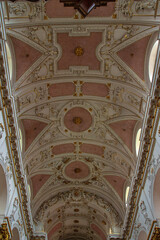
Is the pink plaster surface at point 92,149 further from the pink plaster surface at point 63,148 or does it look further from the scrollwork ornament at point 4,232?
the scrollwork ornament at point 4,232

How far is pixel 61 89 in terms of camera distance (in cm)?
1584

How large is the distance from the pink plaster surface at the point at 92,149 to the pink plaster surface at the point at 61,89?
16.5 feet

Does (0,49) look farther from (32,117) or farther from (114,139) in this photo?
(114,139)

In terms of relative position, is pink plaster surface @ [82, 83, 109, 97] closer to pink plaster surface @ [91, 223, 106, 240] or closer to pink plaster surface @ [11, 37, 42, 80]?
pink plaster surface @ [11, 37, 42, 80]

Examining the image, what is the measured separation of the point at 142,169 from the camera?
46.4ft

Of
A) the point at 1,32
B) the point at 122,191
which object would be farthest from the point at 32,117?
the point at 122,191

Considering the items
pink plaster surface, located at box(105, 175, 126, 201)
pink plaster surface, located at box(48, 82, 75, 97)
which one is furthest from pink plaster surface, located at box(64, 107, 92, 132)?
pink plaster surface, located at box(105, 175, 126, 201)

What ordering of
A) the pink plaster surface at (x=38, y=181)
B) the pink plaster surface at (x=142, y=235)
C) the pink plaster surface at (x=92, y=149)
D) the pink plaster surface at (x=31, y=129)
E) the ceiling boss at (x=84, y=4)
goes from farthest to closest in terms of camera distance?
the pink plaster surface at (x=38, y=181) → the pink plaster surface at (x=92, y=149) → the pink plaster surface at (x=31, y=129) → the pink plaster surface at (x=142, y=235) → the ceiling boss at (x=84, y=4)

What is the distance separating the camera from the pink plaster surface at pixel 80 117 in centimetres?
1731

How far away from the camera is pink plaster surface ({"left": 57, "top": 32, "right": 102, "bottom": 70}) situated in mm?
13523

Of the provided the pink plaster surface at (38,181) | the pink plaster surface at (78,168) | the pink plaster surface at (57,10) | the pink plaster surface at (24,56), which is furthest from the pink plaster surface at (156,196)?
the pink plaster surface at (38,181)

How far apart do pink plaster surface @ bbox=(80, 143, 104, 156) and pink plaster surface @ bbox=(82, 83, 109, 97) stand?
4.80m

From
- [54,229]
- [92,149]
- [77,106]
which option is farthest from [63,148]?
[54,229]

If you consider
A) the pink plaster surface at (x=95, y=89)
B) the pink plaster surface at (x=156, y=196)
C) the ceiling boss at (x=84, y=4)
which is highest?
the pink plaster surface at (x=95, y=89)
